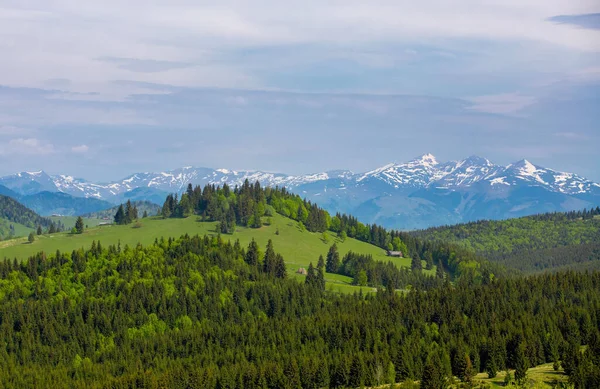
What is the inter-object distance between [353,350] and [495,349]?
3747cm

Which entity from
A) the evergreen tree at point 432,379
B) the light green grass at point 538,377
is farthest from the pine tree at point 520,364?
the evergreen tree at point 432,379

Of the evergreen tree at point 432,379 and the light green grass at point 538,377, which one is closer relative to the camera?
the light green grass at point 538,377

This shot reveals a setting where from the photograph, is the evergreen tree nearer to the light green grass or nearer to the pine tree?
the light green grass

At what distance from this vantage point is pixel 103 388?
176 metres

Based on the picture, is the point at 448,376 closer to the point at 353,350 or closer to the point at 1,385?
the point at 353,350

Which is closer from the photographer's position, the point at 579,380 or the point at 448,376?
the point at 579,380

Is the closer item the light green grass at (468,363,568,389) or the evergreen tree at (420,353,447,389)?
the light green grass at (468,363,568,389)

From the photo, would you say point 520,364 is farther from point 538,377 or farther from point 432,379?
point 432,379

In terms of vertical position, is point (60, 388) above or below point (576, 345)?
below

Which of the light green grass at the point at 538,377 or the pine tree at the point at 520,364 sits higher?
the pine tree at the point at 520,364

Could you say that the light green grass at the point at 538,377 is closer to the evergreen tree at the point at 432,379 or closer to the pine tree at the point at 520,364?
the pine tree at the point at 520,364

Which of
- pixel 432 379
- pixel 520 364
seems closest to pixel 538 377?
pixel 520 364

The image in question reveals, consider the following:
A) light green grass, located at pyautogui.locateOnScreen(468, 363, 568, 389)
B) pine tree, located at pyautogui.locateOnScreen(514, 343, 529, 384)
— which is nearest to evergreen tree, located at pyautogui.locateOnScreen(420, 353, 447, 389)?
light green grass, located at pyautogui.locateOnScreen(468, 363, 568, 389)

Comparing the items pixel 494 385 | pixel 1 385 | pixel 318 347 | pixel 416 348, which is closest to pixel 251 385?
pixel 318 347
